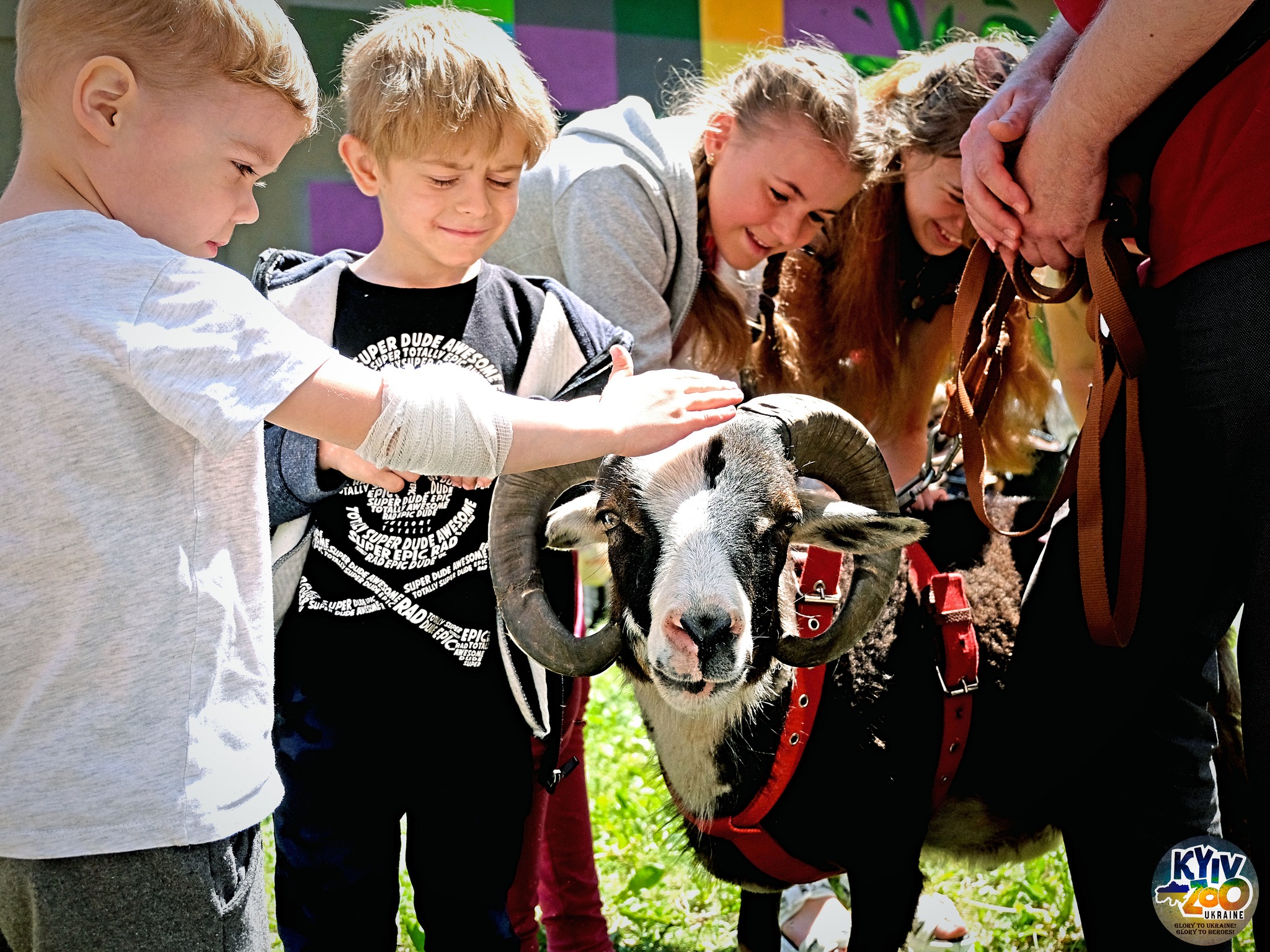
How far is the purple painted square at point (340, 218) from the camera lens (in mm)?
6762

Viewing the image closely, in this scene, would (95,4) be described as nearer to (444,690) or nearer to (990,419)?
(444,690)

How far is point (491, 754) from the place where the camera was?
2412 millimetres

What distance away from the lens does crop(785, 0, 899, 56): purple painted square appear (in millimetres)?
7469

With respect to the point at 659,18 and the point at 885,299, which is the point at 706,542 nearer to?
the point at 885,299

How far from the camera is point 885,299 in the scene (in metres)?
3.45

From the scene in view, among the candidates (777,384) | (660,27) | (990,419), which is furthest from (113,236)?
(660,27)

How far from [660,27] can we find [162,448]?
6.40 metres

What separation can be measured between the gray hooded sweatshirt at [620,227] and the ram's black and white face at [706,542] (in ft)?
1.53

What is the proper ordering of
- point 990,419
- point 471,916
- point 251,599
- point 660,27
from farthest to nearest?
point 660,27 < point 990,419 < point 471,916 < point 251,599

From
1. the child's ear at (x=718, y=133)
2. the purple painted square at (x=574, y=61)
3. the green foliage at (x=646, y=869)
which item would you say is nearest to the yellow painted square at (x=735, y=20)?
the purple painted square at (x=574, y=61)

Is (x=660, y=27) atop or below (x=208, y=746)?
atop

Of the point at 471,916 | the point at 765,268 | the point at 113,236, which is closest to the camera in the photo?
the point at 113,236

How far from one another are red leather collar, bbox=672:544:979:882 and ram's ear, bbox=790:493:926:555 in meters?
0.08

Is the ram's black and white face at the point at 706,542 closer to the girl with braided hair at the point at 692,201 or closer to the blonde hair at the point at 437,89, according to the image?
the girl with braided hair at the point at 692,201
